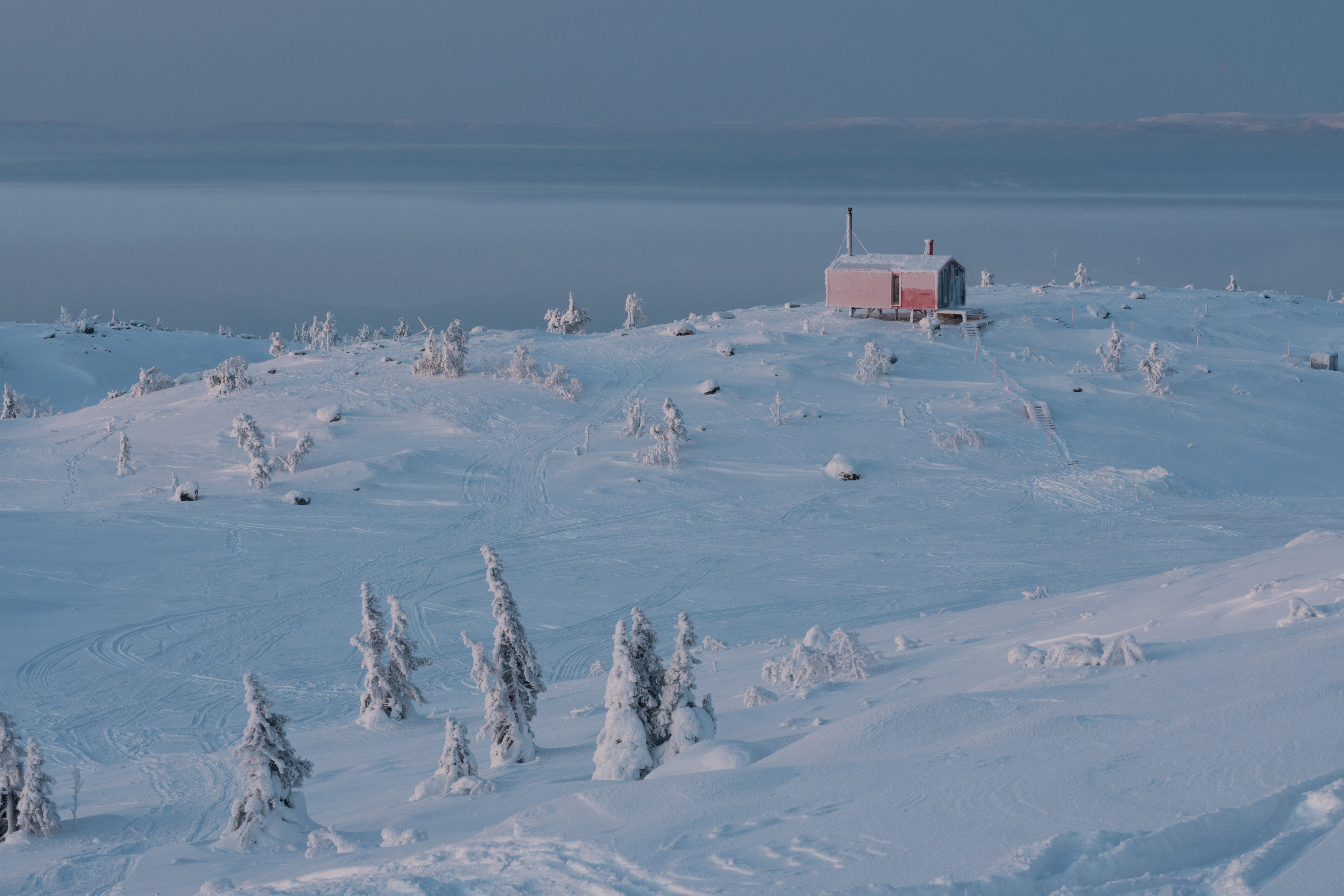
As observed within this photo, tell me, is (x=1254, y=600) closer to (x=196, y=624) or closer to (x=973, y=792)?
(x=973, y=792)

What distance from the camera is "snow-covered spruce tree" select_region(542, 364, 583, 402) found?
120 ft

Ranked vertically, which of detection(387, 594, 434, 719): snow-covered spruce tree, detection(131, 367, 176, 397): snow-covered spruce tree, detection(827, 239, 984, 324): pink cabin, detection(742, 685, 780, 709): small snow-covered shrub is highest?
detection(827, 239, 984, 324): pink cabin

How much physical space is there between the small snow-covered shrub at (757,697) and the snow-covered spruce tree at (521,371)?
25.9 metres

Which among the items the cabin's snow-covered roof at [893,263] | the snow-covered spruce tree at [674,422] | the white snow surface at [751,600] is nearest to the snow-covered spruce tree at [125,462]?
the white snow surface at [751,600]

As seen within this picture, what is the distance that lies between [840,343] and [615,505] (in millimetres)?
16359

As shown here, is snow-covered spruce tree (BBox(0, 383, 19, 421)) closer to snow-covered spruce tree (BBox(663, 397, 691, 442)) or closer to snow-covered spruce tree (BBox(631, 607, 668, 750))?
snow-covered spruce tree (BBox(663, 397, 691, 442))

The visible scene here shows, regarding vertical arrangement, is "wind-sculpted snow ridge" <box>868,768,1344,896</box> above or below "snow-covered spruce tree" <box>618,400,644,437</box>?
above

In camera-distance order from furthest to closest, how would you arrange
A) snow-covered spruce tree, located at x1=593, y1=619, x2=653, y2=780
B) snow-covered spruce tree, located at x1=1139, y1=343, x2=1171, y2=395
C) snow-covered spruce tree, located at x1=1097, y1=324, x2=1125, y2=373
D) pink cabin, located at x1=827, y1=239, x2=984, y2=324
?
pink cabin, located at x1=827, y1=239, x2=984, y2=324 → snow-covered spruce tree, located at x1=1097, y1=324, x2=1125, y2=373 → snow-covered spruce tree, located at x1=1139, y1=343, x2=1171, y2=395 → snow-covered spruce tree, located at x1=593, y1=619, x2=653, y2=780

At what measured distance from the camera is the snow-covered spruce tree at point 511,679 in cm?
1243

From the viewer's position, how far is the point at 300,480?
30203mm

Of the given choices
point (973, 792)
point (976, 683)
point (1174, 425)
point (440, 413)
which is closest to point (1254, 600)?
point (976, 683)

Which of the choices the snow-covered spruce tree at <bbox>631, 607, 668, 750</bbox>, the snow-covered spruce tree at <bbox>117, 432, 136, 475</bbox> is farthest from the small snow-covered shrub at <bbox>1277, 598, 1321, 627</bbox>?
the snow-covered spruce tree at <bbox>117, 432, 136, 475</bbox>

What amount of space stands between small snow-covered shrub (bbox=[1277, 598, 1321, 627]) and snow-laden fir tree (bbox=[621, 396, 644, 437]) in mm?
23153

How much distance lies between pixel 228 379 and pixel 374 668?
83.7 feet
